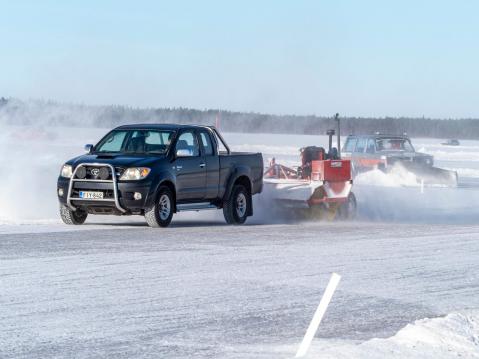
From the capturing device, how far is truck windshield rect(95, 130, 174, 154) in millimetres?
16469

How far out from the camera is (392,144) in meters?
34.0

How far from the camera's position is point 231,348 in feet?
24.0

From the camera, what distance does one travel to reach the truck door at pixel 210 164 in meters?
17.1

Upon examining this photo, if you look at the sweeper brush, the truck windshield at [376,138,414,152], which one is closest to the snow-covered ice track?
the sweeper brush

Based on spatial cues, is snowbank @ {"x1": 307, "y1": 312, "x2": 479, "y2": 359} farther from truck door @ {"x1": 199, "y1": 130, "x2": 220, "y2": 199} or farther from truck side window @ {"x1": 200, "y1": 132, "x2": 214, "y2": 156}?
truck side window @ {"x1": 200, "y1": 132, "x2": 214, "y2": 156}

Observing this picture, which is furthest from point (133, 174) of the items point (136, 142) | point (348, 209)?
point (348, 209)

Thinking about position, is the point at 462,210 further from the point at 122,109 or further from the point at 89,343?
the point at 89,343

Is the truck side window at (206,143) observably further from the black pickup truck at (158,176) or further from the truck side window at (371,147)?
the truck side window at (371,147)

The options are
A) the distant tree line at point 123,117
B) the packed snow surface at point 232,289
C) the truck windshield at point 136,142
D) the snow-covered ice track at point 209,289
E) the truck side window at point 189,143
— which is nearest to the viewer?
the packed snow surface at point 232,289

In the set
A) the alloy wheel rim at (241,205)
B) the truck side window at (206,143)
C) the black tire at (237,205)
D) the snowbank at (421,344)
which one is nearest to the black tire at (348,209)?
the black tire at (237,205)

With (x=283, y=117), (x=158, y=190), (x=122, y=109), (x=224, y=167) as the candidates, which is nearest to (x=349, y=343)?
(x=158, y=190)

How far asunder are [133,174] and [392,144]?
19788 mm

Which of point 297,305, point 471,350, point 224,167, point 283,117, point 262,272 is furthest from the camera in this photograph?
point 283,117

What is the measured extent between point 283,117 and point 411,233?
5866cm
